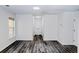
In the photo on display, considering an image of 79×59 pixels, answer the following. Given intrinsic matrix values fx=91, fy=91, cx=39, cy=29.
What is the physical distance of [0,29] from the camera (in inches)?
163

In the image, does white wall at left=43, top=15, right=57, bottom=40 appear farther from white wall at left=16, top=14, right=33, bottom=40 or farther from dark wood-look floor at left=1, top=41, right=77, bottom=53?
dark wood-look floor at left=1, top=41, right=77, bottom=53

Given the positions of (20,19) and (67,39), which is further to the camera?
(20,19)

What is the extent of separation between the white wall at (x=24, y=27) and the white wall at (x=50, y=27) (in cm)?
122

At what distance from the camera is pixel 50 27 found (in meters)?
7.17

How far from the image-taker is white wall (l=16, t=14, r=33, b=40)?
7.12 m

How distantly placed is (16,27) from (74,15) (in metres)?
4.29

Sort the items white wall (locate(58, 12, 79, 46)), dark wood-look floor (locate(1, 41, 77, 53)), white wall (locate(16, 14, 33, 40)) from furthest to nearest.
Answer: white wall (locate(16, 14, 33, 40)) → white wall (locate(58, 12, 79, 46)) → dark wood-look floor (locate(1, 41, 77, 53))

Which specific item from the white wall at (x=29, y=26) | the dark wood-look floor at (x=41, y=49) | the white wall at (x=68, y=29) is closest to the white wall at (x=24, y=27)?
the white wall at (x=29, y=26)

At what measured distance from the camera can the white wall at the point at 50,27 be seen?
7.12m

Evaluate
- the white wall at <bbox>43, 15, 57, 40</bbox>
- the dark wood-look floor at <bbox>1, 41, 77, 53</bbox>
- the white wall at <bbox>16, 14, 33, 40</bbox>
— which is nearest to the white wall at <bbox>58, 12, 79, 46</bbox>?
the dark wood-look floor at <bbox>1, 41, 77, 53</bbox>

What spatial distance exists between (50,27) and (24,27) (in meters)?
2.05

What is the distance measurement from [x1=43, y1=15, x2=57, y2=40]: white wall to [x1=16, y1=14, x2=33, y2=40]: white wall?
1.22 meters
